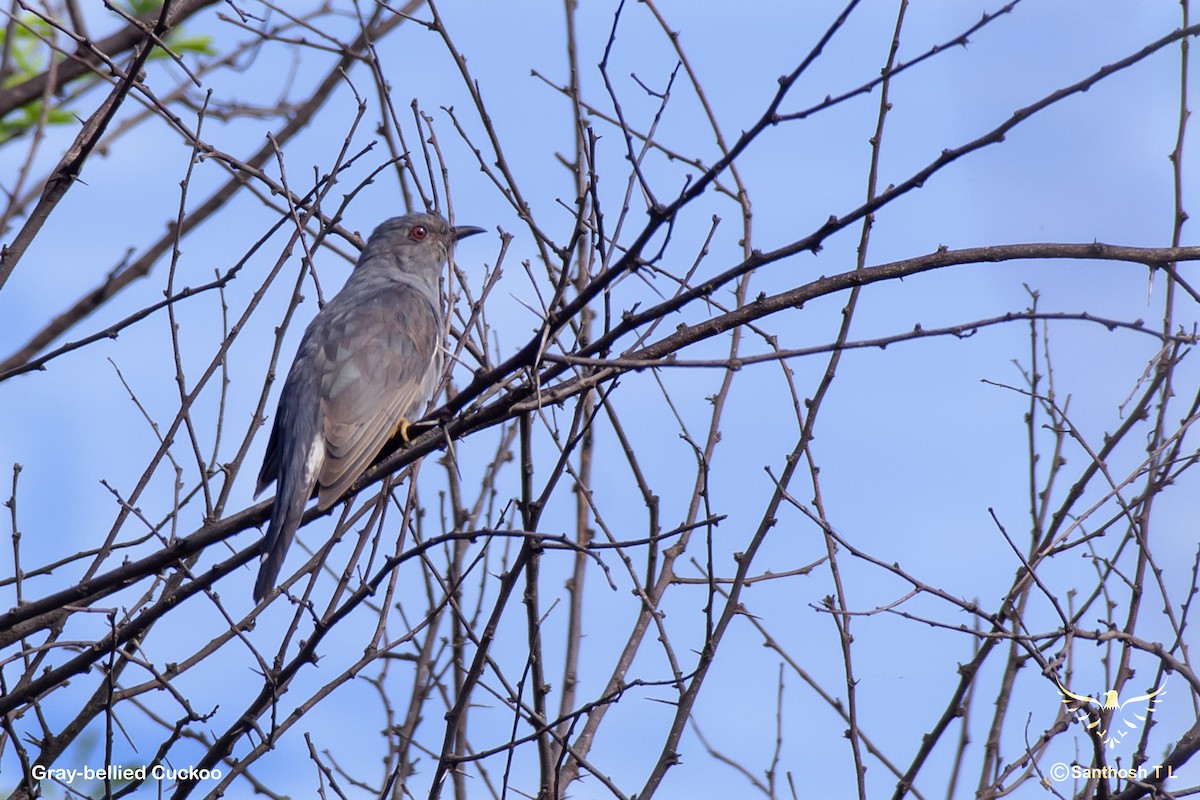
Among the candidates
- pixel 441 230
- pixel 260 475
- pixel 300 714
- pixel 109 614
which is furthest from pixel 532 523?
pixel 441 230

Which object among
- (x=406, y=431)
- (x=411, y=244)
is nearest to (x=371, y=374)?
(x=406, y=431)

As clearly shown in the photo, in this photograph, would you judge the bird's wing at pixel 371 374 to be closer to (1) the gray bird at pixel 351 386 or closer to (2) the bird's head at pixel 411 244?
(1) the gray bird at pixel 351 386

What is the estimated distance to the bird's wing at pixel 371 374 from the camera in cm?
489

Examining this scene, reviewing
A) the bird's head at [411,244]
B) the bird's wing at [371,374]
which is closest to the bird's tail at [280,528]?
the bird's wing at [371,374]

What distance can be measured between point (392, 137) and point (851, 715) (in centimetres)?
299

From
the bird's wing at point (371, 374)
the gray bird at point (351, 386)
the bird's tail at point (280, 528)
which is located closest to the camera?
the bird's tail at point (280, 528)

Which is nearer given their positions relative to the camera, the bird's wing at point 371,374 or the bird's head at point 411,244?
the bird's wing at point 371,374

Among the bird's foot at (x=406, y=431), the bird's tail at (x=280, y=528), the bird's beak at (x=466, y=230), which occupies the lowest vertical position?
the bird's tail at (x=280, y=528)

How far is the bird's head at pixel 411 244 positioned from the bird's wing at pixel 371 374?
1.61 ft

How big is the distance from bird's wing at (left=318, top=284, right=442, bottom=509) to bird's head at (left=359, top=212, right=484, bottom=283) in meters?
0.49

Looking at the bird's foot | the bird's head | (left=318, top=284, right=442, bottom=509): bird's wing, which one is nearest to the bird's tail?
(left=318, top=284, right=442, bottom=509): bird's wing

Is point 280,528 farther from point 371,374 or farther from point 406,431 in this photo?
point 371,374

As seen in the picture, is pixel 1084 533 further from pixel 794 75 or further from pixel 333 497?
pixel 333 497

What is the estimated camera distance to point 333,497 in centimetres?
463
